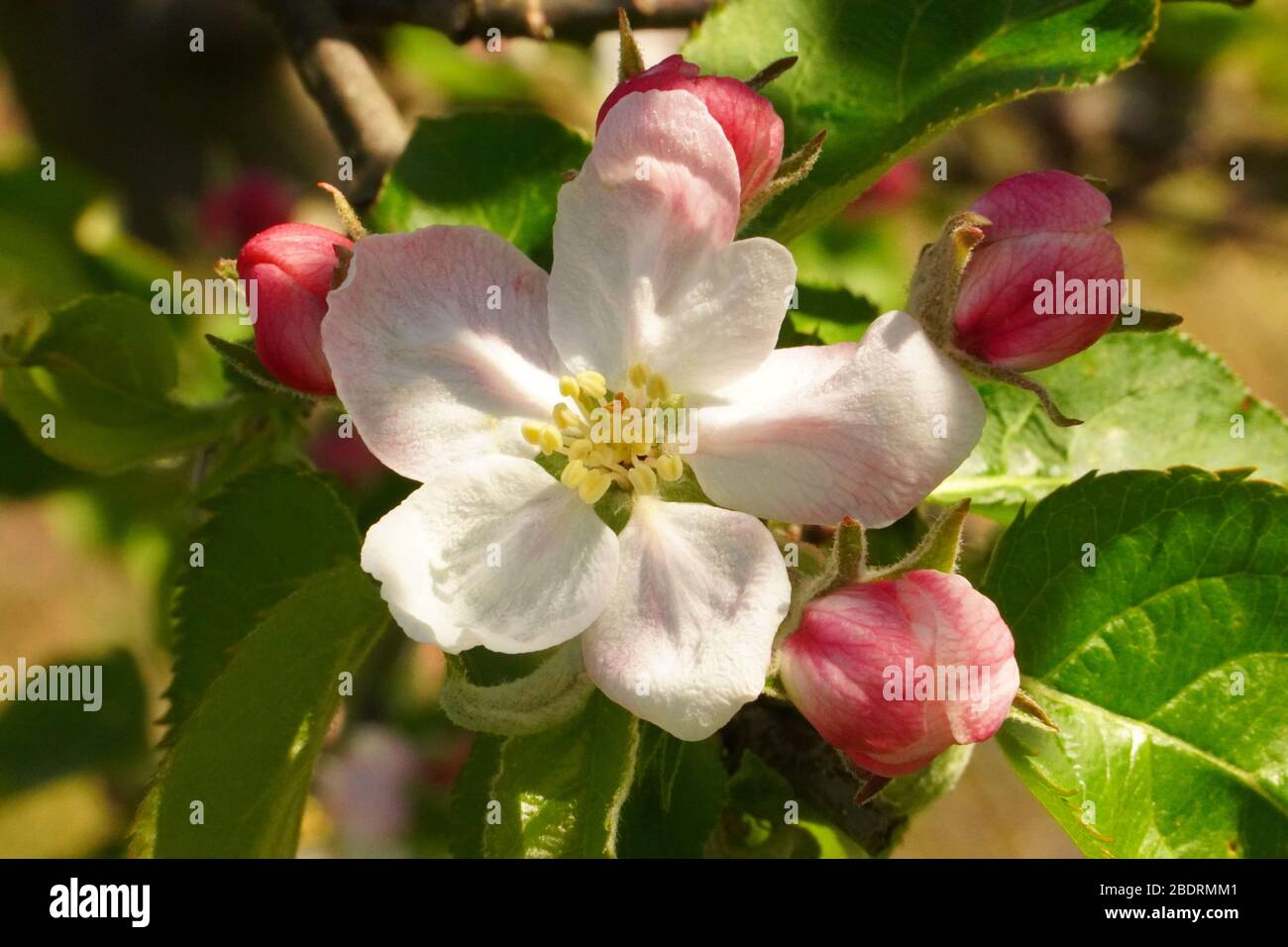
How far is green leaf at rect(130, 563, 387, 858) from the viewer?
38.9 inches

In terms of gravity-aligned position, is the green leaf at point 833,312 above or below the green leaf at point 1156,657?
above

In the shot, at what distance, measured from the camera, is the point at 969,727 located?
0.84 m

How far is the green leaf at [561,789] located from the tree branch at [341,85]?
72cm

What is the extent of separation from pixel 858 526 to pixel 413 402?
1.06 ft

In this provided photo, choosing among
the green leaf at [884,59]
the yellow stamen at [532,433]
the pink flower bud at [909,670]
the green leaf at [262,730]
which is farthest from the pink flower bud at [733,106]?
the green leaf at [262,730]

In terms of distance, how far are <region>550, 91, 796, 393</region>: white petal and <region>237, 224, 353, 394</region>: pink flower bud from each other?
168 mm

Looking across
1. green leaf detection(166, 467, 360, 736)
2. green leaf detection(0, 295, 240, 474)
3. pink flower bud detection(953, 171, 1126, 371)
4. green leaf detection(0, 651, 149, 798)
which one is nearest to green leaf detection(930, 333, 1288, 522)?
pink flower bud detection(953, 171, 1126, 371)

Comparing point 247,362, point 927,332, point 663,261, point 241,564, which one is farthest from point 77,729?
point 927,332

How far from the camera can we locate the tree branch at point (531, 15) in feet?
4.77

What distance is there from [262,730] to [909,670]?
1.59 feet

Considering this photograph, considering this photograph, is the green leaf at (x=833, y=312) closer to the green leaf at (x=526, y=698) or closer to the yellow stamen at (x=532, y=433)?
the yellow stamen at (x=532, y=433)

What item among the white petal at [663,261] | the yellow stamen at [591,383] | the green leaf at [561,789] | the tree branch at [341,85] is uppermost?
the tree branch at [341,85]

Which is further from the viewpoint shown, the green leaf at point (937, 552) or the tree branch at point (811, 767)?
the tree branch at point (811, 767)

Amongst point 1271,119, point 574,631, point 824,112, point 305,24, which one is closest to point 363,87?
point 305,24
